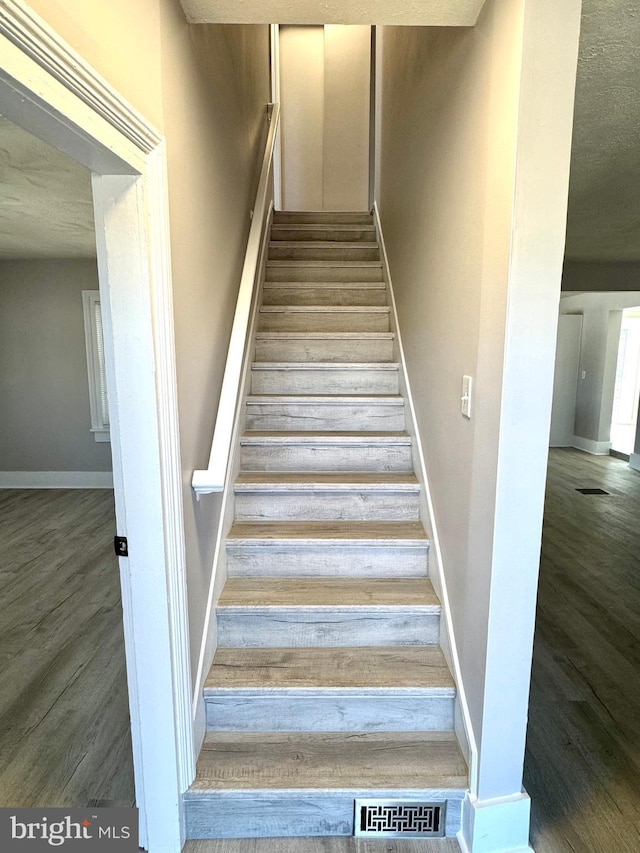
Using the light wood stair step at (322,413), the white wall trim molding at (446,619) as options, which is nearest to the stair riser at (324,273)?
the white wall trim molding at (446,619)

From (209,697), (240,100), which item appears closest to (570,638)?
(209,697)

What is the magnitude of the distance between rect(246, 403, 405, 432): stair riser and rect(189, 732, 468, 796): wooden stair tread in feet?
4.58

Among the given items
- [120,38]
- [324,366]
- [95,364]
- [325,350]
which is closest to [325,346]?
[325,350]

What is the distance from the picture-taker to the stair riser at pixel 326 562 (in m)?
2.12

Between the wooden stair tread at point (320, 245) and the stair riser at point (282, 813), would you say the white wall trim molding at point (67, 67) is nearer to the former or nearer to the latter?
the stair riser at point (282, 813)

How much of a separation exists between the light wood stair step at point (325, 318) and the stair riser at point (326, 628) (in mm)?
1758

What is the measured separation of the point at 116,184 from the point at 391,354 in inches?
77.1

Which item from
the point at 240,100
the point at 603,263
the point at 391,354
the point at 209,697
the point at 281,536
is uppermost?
the point at 240,100

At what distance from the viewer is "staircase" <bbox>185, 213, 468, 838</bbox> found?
1.56 m

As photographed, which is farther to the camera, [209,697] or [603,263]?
[603,263]

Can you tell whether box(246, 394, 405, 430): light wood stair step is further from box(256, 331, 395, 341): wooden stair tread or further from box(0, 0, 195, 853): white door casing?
box(0, 0, 195, 853): white door casing

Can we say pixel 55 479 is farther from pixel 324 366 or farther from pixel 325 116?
pixel 325 116

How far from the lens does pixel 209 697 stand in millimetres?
1724

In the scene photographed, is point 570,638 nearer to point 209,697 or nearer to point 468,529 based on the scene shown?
point 468,529
